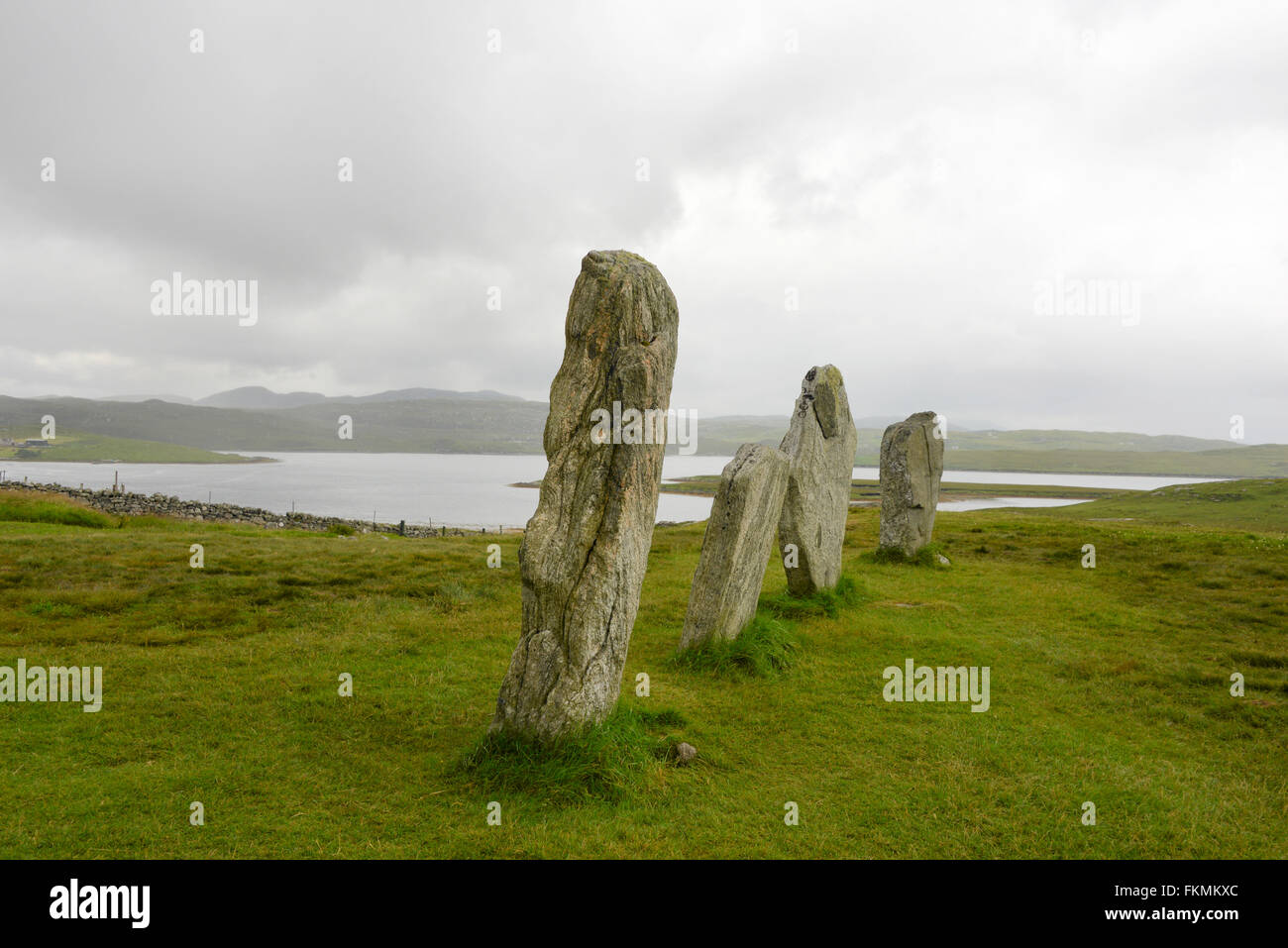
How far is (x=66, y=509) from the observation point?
1023 inches

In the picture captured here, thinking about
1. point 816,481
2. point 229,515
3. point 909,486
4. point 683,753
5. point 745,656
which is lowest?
point 683,753

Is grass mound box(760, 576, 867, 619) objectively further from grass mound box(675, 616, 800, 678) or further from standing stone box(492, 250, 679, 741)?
standing stone box(492, 250, 679, 741)

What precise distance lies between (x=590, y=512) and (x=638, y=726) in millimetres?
2581

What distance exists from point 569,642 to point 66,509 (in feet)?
92.2

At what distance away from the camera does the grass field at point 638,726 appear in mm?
6086

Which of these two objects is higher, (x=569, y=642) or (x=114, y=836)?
(x=569, y=642)

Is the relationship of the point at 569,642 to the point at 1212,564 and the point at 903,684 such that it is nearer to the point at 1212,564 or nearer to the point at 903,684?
the point at 903,684

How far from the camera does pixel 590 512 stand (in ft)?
24.4

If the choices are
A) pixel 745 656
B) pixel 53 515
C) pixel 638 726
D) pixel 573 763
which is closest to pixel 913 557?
pixel 745 656

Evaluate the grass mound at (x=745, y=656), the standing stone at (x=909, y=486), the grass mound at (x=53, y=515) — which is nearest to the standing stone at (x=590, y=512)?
the grass mound at (x=745, y=656)

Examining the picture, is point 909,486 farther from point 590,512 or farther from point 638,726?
point 590,512

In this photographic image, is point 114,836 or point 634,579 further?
point 634,579

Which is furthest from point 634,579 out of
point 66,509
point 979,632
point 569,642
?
point 66,509

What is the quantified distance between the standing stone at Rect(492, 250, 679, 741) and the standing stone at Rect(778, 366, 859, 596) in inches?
285
